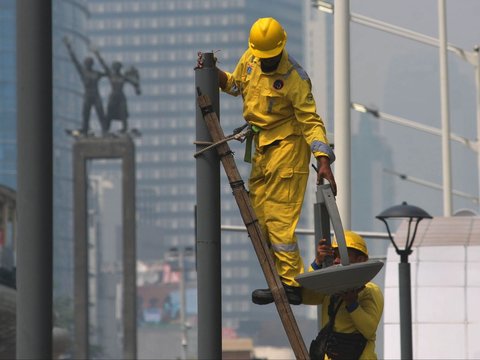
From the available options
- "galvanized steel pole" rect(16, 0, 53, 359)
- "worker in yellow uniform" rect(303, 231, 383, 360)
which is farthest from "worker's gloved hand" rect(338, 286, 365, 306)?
"galvanized steel pole" rect(16, 0, 53, 359)

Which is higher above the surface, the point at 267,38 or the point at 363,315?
the point at 267,38

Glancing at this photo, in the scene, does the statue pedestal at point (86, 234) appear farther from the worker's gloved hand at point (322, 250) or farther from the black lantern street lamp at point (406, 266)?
the worker's gloved hand at point (322, 250)

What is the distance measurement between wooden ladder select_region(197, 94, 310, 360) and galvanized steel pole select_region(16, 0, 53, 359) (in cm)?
90

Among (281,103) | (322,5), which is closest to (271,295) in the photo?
(281,103)

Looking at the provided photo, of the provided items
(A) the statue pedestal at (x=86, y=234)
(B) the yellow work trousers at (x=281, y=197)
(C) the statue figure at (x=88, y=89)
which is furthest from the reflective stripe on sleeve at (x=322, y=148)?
(C) the statue figure at (x=88, y=89)

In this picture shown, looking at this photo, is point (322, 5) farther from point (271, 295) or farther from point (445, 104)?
point (271, 295)

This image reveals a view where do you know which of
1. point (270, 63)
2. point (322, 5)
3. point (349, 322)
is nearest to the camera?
point (270, 63)

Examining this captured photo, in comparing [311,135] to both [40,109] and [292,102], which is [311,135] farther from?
[40,109]

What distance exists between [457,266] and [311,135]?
22.6 metres

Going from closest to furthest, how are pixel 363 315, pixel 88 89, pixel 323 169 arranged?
pixel 323 169
pixel 363 315
pixel 88 89

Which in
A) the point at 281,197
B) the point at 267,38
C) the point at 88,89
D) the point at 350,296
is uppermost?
the point at 88,89

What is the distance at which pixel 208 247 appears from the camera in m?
7.80

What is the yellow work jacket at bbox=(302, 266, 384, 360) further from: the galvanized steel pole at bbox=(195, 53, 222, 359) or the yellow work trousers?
the galvanized steel pole at bbox=(195, 53, 222, 359)

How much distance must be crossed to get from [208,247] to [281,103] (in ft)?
3.37
